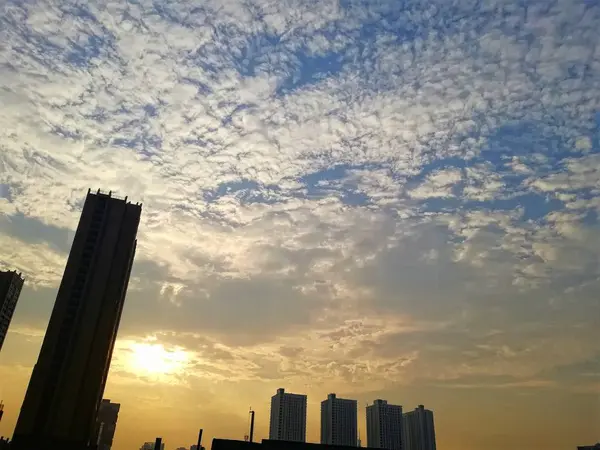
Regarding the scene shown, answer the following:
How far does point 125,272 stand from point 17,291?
242 ft

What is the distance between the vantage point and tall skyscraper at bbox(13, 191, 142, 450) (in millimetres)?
63594

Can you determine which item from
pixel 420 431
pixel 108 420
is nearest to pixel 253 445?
pixel 420 431

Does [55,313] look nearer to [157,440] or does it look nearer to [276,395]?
[157,440]

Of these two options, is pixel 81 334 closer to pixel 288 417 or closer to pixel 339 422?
pixel 288 417

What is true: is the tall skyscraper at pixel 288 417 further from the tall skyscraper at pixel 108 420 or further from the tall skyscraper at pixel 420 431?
the tall skyscraper at pixel 108 420

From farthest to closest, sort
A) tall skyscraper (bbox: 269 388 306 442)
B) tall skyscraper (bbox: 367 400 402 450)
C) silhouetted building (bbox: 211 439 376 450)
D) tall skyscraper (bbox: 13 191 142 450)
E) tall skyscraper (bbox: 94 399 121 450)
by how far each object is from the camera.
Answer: tall skyscraper (bbox: 94 399 121 450) < tall skyscraper (bbox: 367 400 402 450) < tall skyscraper (bbox: 269 388 306 442) < tall skyscraper (bbox: 13 191 142 450) < silhouetted building (bbox: 211 439 376 450)

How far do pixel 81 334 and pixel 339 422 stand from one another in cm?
9985

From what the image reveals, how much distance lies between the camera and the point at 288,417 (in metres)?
138

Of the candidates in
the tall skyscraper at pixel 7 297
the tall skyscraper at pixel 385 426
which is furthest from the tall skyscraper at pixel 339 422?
the tall skyscraper at pixel 7 297

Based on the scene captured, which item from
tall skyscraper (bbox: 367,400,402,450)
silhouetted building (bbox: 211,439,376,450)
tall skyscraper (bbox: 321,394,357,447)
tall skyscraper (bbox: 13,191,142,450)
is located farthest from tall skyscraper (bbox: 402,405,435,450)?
tall skyscraper (bbox: 13,191,142,450)

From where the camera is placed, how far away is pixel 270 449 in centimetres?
5509

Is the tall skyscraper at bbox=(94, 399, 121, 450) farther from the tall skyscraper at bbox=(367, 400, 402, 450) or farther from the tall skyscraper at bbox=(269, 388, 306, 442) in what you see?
the tall skyscraper at bbox=(367, 400, 402, 450)

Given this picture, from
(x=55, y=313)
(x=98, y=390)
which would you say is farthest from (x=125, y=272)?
(x=98, y=390)

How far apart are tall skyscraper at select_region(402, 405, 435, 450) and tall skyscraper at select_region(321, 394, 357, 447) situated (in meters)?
20.9
